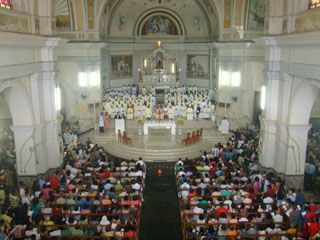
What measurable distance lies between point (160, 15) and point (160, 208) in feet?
77.5

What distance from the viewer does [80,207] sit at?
38.6 ft

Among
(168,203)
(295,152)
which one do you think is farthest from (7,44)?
(295,152)

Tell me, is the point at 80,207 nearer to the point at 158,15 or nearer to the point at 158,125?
the point at 158,125

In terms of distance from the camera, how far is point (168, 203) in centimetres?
1380

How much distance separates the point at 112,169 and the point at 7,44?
633cm

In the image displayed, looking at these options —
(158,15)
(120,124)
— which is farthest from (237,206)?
(158,15)

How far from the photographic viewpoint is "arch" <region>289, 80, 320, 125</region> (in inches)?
556

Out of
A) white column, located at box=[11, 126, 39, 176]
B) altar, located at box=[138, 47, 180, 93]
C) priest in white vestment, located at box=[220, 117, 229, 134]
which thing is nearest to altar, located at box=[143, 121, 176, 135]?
priest in white vestment, located at box=[220, 117, 229, 134]

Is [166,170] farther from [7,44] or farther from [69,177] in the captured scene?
[7,44]

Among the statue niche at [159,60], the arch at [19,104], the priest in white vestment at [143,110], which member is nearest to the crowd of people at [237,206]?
the arch at [19,104]

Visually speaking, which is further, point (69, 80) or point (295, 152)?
point (69, 80)

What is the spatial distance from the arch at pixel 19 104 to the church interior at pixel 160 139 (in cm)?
5

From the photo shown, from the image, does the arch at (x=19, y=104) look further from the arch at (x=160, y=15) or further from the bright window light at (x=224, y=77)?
the arch at (x=160, y=15)

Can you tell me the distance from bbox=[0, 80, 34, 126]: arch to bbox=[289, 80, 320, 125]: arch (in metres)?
10.8
